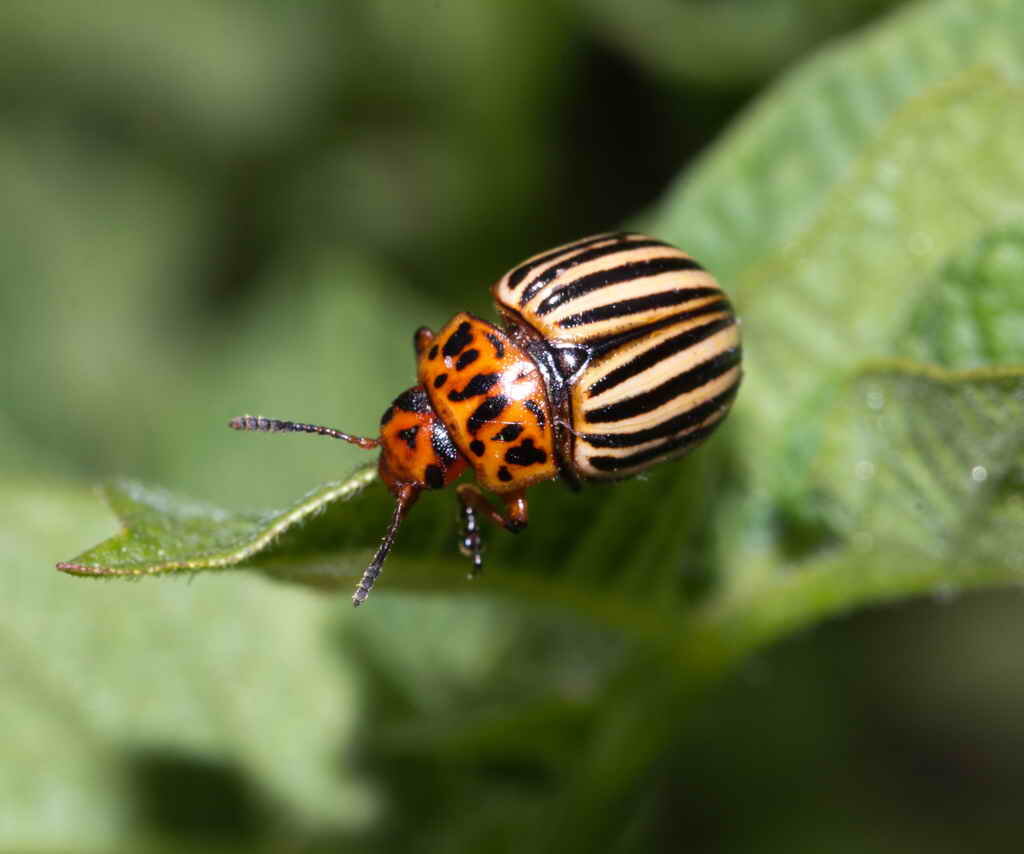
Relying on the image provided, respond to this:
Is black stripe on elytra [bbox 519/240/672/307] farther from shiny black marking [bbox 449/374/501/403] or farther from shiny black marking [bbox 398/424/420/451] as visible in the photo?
shiny black marking [bbox 398/424/420/451]

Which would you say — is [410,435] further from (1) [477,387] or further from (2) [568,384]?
(2) [568,384]

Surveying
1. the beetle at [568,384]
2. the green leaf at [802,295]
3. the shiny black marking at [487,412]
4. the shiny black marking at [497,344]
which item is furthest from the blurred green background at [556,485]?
the shiny black marking at [497,344]

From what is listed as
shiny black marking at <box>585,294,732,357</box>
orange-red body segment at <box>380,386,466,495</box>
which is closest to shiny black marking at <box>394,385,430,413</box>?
orange-red body segment at <box>380,386,466,495</box>

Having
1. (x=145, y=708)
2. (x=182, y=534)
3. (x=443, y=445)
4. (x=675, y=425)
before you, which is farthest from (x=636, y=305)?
(x=145, y=708)

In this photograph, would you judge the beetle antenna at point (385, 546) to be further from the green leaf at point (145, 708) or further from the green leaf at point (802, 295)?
the green leaf at point (145, 708)

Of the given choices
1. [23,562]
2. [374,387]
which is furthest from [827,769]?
[23,562]

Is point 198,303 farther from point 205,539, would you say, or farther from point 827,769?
point 205,539
